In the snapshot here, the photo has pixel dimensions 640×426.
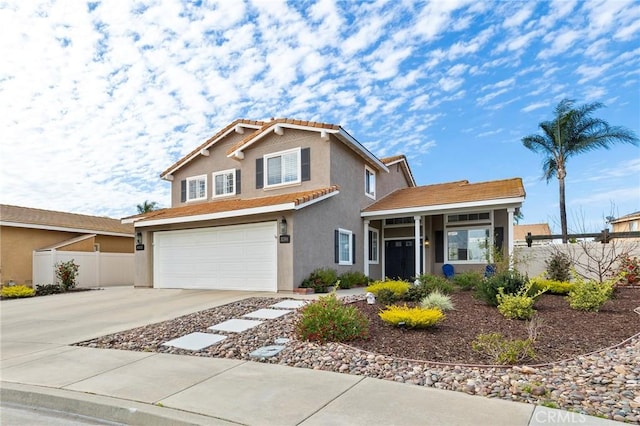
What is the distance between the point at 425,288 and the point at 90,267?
1587 cm

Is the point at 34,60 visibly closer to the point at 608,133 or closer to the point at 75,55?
the point at 75,55

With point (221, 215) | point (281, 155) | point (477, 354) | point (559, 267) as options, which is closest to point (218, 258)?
point (221, 215)

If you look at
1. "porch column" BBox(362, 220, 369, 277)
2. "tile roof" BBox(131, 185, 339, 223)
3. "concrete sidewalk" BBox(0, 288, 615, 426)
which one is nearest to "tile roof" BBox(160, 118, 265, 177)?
"tile roof" BBox(131, 185, 339, 223)

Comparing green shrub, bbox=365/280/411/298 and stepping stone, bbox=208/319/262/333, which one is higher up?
green shrub, bbox=365/280/411/298

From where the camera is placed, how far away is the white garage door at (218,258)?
520 inches

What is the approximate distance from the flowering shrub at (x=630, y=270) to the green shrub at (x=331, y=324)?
1043 centimetres

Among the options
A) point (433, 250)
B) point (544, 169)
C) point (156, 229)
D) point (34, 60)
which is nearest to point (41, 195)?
point (156, 229)

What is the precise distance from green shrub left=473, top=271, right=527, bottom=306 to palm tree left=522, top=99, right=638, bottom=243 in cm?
1551

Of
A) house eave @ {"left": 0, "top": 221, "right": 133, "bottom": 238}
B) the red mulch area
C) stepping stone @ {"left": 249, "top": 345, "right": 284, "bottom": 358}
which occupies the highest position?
house eave @ {"left": 0, "top": 221, "right": 133, "bottom": 238}

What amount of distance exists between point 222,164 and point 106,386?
1374cm

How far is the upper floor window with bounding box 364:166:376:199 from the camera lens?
1756cm

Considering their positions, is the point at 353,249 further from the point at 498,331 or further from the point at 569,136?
the point at 569,136

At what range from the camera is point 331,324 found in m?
6.32

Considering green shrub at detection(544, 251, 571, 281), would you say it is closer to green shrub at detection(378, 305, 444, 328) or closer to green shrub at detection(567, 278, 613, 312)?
green shrub at detection(567, 278, 613, 312)
